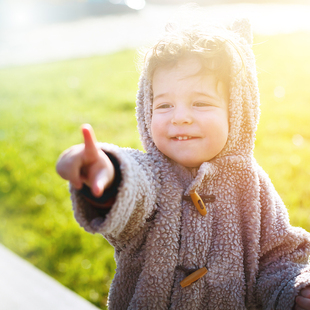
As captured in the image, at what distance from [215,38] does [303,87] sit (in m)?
3.73

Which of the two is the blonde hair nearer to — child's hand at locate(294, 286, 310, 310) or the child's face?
the child's face

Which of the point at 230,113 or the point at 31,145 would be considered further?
the point at 31,145

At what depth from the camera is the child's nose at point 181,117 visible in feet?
4.31

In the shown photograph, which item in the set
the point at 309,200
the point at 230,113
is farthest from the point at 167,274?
the point at 309,200

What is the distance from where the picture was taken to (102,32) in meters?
10.0

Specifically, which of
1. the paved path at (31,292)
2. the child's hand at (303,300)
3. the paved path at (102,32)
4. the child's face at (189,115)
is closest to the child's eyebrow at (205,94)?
the child's face at (189,115)

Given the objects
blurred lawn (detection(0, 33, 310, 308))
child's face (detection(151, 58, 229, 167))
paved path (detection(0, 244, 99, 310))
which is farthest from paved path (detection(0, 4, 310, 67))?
child's face (detection(151, 58, 229, 167))

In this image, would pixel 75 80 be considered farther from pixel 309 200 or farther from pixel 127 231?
pixel 127 231

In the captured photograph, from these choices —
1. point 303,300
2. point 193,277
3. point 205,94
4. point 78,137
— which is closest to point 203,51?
point 205,94

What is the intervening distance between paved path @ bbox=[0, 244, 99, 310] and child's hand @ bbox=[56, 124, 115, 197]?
126cm

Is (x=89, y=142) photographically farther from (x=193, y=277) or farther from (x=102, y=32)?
(x=102, y=32)

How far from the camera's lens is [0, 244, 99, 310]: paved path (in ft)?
6.78

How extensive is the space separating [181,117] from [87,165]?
0.42 m

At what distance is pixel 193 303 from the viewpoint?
1303 millimetres
